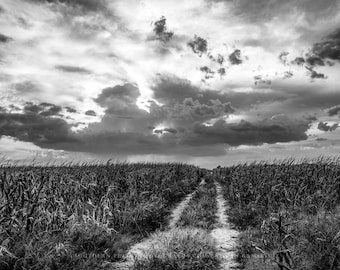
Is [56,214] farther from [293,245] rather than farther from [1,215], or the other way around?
[293,245]

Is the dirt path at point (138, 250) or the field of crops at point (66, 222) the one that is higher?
the field of crops at point (66, 222)

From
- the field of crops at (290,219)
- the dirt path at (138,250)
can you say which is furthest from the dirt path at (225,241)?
the dirt path at (138,250)

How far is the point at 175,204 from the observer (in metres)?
17.4

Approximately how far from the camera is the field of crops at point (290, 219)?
708 centimetres

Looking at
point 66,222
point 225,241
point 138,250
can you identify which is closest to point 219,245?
point 225,241

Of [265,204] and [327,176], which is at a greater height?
[327,176]

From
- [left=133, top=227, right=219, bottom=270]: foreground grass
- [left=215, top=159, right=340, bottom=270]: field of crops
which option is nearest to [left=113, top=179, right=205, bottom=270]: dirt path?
[left=133, top=227, right=219, bottom=270]: foreground grass

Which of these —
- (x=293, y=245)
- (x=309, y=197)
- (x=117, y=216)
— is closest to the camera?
(x=293, y=245)

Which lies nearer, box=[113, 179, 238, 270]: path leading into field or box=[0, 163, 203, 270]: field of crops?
box=[0, 163, 203, 270]: field of crops

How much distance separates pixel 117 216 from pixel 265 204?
21.2 ft

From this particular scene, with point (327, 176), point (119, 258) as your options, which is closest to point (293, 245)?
point (119, 258)

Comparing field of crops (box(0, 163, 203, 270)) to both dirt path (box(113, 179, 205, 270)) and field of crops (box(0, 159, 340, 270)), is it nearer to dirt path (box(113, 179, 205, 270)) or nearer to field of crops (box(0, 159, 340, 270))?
field of crops (box(0, 159, 340, 270))

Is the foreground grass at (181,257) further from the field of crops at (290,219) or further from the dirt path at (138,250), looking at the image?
the field of crops at (290,219)

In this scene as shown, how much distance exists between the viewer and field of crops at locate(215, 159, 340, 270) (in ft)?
23.2
